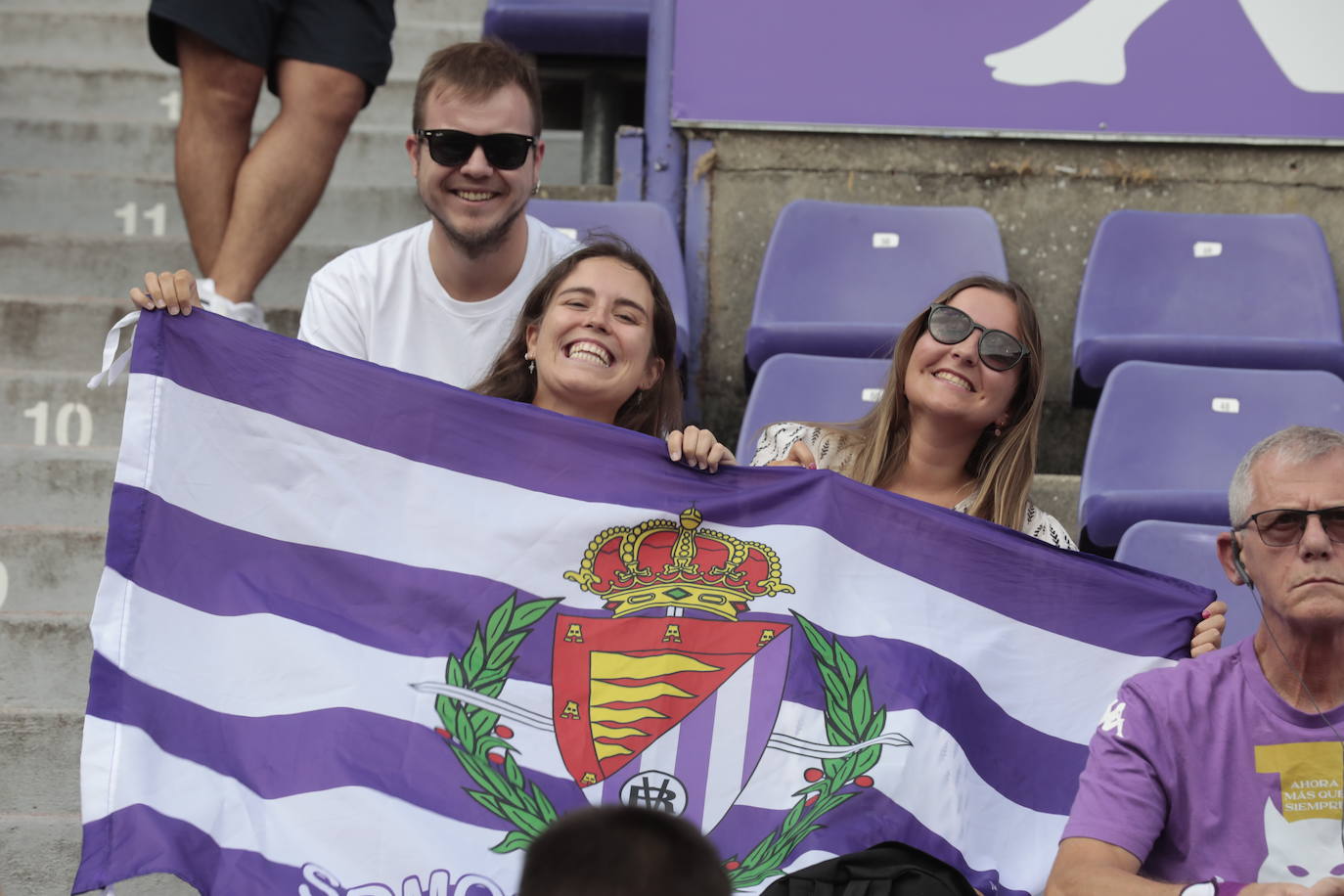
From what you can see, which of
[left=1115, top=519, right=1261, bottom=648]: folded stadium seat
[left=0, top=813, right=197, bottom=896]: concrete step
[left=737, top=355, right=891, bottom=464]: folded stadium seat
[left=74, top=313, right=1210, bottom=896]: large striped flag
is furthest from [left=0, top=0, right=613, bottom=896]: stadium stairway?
[left=1115, top=519, right=1261, bottom=648]: folded stadium seat

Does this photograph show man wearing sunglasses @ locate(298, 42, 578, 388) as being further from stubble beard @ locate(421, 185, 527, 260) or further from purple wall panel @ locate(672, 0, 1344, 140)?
purple wall panel @ locate(672, 0, 1344, 140)

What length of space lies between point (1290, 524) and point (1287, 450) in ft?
0.41

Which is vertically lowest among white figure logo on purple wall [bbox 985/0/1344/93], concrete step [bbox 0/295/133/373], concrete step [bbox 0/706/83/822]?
concrete step [bbox 0/706/83/822]

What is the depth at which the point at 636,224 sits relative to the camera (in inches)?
209

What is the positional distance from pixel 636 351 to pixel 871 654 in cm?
86

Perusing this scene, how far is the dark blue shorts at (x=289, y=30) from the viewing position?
416cm

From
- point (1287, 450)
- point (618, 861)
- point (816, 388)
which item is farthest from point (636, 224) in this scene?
point (618, 861)

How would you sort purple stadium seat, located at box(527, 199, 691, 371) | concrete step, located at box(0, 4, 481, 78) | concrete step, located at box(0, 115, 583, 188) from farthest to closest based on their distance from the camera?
concrete step, located at box(0, 4, 481, 78) < concrete step, located at box(0, 115, 583, 188) < purple stadium seat, located at box(527, 199, 691, 371)

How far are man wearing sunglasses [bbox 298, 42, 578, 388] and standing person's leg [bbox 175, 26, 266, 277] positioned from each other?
553 mm

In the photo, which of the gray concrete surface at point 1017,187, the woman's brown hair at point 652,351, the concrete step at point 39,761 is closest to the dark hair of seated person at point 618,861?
the woman's brown hair at point 652,351

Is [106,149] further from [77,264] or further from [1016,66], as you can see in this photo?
[1016,66]

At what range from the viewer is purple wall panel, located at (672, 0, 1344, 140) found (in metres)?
5.66

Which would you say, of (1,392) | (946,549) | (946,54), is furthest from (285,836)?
(946,54)

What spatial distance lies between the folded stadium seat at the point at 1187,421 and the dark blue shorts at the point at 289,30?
2.31 m
